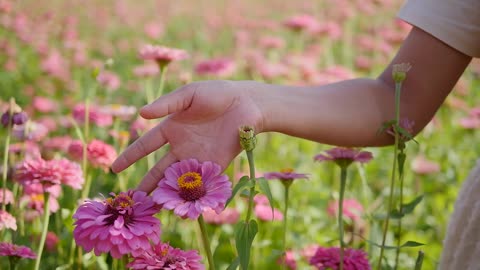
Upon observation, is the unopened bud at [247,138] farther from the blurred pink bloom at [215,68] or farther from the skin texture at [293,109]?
the blurred pink bloom at [215,68]

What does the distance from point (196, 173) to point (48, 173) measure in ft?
0.93

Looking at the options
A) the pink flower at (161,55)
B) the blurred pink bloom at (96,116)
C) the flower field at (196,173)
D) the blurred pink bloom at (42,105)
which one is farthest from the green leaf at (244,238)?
the blurred pink bloom at (42,105)

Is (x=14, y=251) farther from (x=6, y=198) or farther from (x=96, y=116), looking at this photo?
(x=96, y=116)

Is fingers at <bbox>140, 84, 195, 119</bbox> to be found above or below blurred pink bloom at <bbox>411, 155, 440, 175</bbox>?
above

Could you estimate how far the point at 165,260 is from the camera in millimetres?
547

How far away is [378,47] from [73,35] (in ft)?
3.64

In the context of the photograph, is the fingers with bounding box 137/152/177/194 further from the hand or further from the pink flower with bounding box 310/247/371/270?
the pink flower with bounding box 310/247/371/270

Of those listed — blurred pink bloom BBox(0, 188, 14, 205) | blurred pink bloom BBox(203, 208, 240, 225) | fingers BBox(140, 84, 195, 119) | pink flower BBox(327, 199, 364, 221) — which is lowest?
blurred pink bloom BBox(203, 208, 240, 225)

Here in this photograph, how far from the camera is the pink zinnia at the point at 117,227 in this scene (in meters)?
0.53

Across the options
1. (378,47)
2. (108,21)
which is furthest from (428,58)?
(108,21)

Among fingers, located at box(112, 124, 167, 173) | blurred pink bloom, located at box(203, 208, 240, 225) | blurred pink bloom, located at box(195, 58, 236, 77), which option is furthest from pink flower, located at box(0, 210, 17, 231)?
blurred pink bloom, located at box(195, 58, 236, 77)

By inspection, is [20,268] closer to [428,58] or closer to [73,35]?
[428,58]

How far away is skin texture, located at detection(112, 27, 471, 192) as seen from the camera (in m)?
0.66

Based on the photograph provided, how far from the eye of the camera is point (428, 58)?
83 cm
